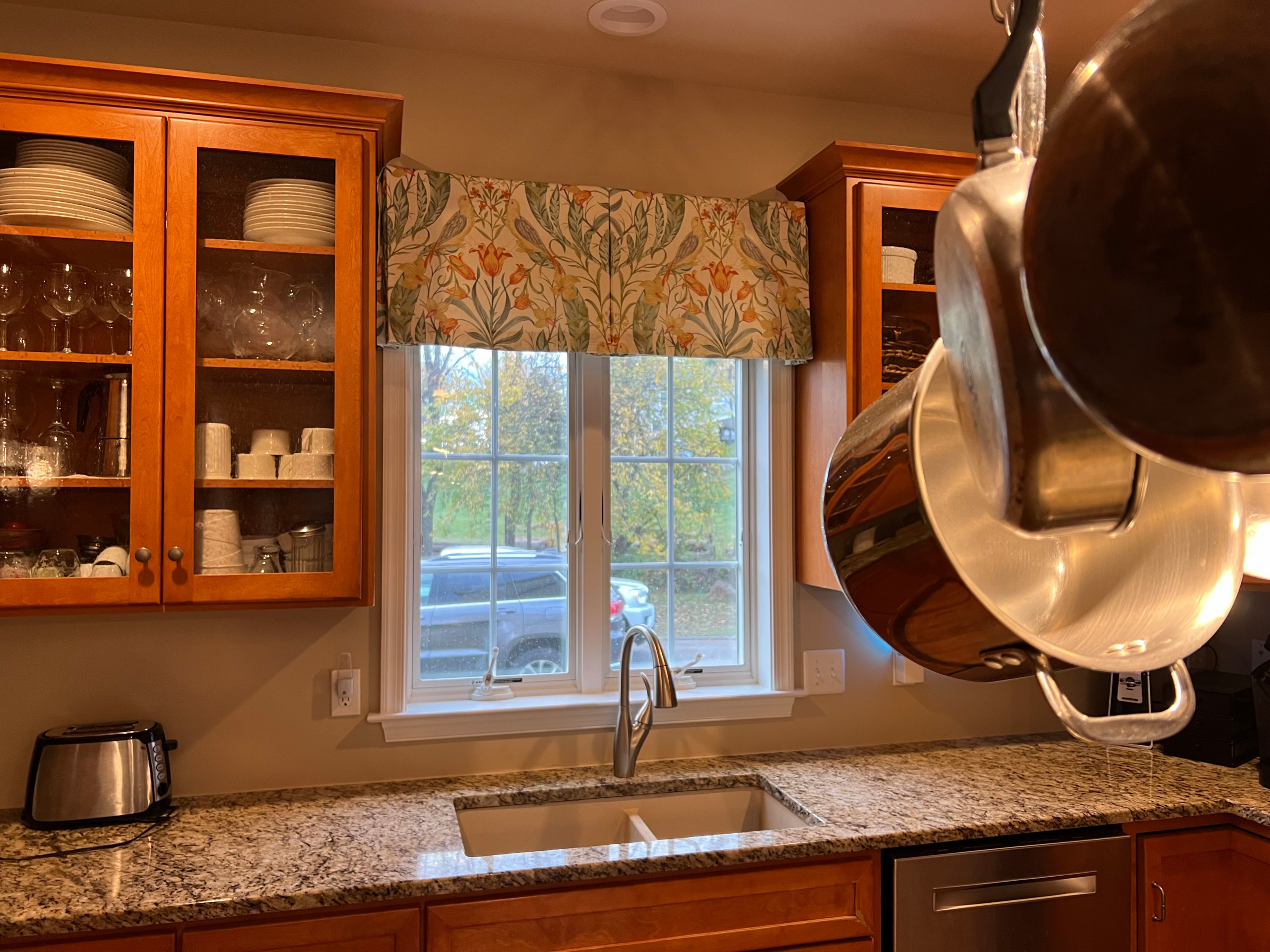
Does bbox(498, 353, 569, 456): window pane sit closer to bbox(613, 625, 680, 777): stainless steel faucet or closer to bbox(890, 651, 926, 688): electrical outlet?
bbox(613, 625, 680, 777): stainless steel faucet

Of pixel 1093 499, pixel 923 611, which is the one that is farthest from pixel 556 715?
pixel 1093 499

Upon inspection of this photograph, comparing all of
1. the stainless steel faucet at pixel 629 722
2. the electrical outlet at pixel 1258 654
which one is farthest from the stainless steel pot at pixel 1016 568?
the electrical outlet at pixel 1258 654

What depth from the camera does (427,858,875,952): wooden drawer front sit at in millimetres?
1693

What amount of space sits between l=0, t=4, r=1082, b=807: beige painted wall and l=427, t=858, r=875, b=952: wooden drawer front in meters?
0.59

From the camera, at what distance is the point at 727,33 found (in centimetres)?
216

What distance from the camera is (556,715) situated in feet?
7.57

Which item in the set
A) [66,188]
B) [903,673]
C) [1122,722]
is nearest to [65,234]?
[66,188]

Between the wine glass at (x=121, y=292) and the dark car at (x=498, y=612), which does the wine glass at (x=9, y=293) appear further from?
the dark car at (x=498, y=612)

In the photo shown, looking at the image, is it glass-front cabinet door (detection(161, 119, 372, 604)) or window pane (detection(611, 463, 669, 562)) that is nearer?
glass-front cabinet door (detection(161, 119, 372, 604))

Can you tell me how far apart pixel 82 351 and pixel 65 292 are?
0.12 metres

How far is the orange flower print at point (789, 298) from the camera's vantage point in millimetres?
2387

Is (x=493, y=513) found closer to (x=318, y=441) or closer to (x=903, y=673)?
(x=318, y=441)

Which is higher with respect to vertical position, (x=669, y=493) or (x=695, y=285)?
(x=695, y=285)

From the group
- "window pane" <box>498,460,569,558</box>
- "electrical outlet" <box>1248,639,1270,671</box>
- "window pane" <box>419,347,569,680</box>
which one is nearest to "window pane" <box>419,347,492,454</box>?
"window pane" <box>419,347,569,680</box>
